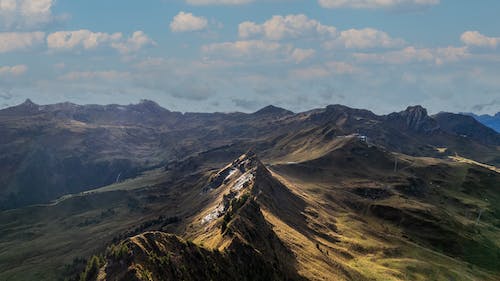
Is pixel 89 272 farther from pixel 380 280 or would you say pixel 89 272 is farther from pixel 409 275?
pixel 409 275

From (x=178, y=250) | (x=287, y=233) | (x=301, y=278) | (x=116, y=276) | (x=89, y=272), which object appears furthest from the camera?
(x=287, y=233)

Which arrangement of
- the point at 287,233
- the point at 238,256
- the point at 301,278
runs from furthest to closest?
the point at 287,233 → the point at 301,278 → the point at 238,256

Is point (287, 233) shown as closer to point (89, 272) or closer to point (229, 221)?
point (229, 221)

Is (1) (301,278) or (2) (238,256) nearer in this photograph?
(2) (238,256)

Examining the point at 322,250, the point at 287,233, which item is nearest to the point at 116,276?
the point at 287,233

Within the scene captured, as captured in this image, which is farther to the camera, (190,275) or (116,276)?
(190,275)

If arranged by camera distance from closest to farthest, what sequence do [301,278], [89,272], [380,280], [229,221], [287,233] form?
1. [89,272]
2. [301,278]
3. [229,221]
4. [380,280]
5. [287,233]

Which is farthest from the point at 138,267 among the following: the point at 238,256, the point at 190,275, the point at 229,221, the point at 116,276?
the point at 229,221

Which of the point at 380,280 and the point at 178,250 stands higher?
the point at 178,250

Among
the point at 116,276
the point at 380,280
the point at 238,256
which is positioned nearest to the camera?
the point at 116,276
